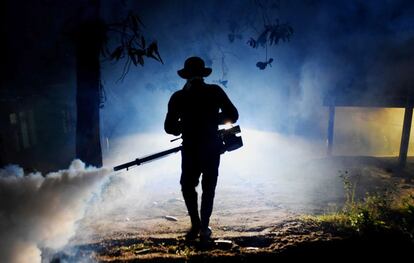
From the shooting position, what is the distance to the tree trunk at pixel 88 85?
534 centimetres

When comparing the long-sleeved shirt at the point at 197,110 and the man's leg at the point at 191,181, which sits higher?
the long-sleeved shirt at the point at 197,110

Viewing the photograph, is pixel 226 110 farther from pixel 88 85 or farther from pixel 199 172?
pixel 88 85

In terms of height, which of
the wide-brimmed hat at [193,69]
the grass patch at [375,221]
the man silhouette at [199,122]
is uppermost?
the wide-brimmed hat at [193,69]

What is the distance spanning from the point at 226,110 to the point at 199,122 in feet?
1.21

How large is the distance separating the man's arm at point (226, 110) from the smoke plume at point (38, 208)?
5.80ft

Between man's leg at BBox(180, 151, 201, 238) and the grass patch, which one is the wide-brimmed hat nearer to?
man's leg at BBox(180, 151, 201, 238)

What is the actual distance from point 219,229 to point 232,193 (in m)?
3.92

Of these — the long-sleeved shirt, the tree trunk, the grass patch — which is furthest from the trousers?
the tree trunk

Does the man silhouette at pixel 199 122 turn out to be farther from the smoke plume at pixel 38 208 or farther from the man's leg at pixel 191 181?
the smoke plume at pixel 38 208

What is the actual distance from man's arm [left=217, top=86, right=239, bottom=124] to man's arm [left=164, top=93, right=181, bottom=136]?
535mm

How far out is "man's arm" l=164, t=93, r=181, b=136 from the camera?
359 centimetres

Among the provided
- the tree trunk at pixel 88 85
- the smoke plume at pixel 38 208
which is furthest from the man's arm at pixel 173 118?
the tree trunk at pixel 88 85

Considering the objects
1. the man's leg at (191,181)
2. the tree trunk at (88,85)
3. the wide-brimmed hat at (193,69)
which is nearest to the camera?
the wide-brimmed hat at (193,69)

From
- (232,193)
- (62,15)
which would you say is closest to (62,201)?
(232,193)
